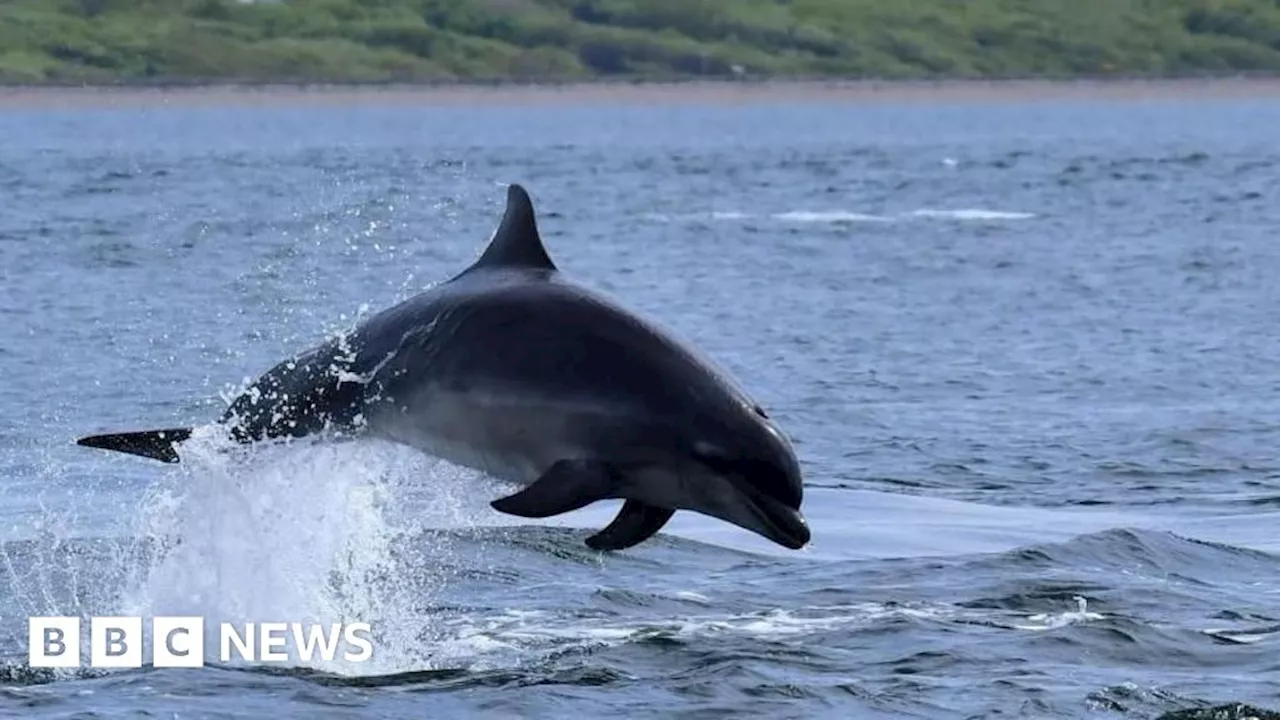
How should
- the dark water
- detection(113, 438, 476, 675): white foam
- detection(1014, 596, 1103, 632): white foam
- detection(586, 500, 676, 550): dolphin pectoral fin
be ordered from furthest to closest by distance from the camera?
detection(1014, 596, 1103, 632): white foam
detection(113, 438, 476, 675): white foam
the dark water
detection(586, 500, 676, 550): dolphin pectoral fin

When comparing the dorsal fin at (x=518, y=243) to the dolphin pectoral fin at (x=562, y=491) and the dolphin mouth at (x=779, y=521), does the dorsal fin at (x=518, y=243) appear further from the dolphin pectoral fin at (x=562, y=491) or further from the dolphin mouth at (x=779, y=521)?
the dolphin mouth at (x=779, y=521)

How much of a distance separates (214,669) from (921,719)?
3.46 meters

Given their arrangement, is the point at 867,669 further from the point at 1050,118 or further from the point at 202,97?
the point at 202,97

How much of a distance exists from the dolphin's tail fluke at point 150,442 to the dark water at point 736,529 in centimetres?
27

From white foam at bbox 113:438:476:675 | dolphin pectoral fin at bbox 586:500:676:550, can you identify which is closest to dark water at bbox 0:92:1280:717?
white foam at bbox 113:438:476:675

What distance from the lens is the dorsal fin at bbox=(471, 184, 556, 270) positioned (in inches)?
527

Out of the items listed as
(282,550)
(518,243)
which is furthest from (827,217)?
(518,243)

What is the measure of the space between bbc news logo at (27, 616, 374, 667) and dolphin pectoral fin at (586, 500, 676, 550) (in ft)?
8.16

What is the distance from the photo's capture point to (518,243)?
13375mm

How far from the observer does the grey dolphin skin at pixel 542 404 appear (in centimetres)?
1234

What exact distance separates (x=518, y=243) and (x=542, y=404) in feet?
3.44

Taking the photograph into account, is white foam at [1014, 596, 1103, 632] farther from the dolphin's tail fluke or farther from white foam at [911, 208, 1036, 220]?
white foam at [911, 208, 1036, 220]

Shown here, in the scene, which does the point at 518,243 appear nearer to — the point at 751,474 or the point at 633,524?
the point at 633,524

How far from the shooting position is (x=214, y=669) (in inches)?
561
